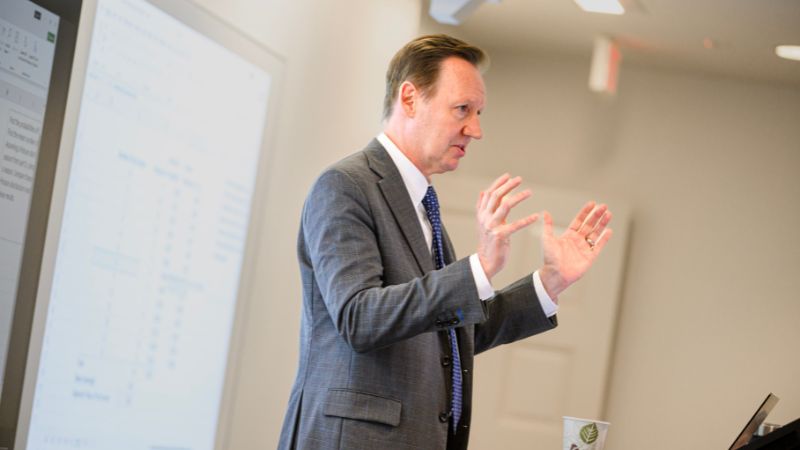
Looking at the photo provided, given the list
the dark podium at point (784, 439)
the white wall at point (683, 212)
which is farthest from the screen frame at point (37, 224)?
the white wall at point (683, 212)

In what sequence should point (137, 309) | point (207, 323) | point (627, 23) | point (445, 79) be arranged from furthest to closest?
point (627, 23) < point (207, 323) < point (137, 309) < point (445, 79)

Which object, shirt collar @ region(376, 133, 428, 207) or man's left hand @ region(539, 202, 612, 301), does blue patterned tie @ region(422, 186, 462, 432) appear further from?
man's left hand @ region(539, 202, 612, 301)

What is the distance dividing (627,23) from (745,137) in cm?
92

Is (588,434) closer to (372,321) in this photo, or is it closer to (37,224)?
(372,321)

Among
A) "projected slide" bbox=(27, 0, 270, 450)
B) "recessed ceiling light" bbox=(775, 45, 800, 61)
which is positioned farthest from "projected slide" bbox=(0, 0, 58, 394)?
"recessed ceiling light" bbox=(775, 45, 800, 61)

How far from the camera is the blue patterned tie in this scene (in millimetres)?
1710

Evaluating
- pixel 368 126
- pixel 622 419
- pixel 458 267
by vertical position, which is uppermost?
pixel 368 126

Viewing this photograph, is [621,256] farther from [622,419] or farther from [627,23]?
[627,23]

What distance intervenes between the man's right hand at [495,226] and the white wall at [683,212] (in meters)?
3.60

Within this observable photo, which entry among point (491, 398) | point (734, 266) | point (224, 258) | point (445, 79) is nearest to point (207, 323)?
point (224, 258)

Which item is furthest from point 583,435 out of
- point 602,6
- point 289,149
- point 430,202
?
point 602,6

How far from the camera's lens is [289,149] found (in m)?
3.53

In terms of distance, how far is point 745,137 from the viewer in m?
5.12

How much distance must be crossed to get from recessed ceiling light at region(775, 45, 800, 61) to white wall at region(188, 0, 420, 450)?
2090mm
